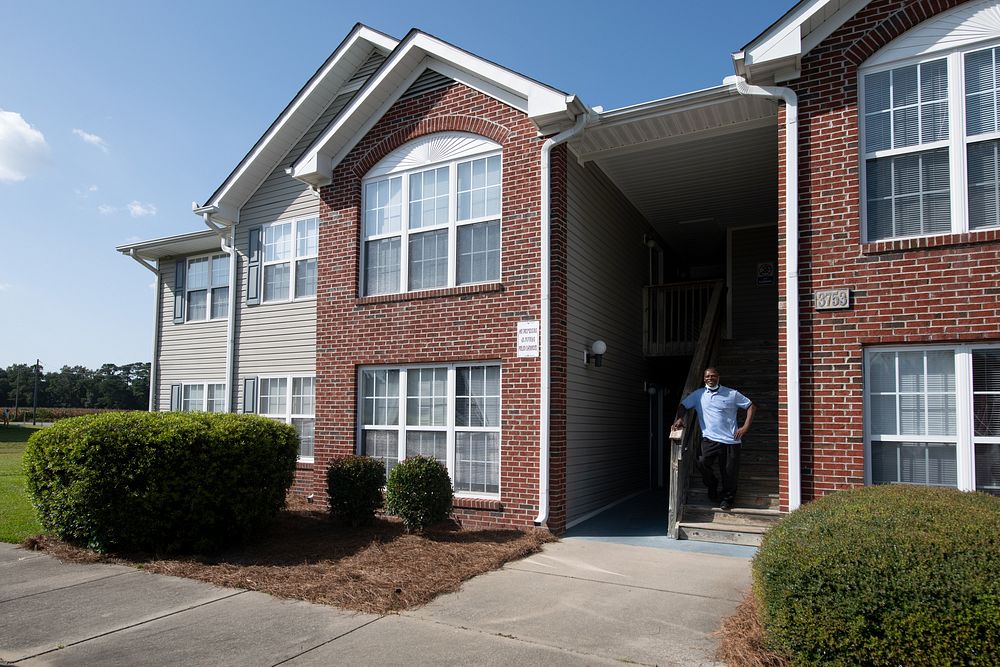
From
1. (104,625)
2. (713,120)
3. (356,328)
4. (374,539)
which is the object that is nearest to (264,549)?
(374,539)

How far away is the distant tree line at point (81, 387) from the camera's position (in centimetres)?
9225

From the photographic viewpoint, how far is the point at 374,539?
27.3 ft

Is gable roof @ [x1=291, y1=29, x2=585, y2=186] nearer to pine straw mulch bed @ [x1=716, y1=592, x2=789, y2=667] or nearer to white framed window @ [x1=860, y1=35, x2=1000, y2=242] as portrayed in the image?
white framed window @ [x1=860, y1=35, x2=1000, y2=242]

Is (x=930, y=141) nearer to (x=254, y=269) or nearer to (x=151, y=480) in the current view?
(x=151, y=480)

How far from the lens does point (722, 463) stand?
340 inches

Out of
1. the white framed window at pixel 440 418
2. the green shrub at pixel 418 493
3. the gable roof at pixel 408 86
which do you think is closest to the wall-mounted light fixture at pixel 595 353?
the white framed window at pixel 440 418

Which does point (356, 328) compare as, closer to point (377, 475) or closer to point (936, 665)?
point (377, 475)

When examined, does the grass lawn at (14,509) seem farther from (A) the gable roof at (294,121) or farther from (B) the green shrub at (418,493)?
(A) the gable roof at (294,121)

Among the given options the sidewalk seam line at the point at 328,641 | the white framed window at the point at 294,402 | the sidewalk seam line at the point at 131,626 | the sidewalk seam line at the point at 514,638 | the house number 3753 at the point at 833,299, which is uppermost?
the house number 3753 at the point at 833,299

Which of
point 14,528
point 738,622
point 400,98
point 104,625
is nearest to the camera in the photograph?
point 738,622

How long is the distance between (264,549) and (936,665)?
265 inches

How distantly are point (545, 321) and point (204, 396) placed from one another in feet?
30.0

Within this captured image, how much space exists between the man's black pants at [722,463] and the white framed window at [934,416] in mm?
1594

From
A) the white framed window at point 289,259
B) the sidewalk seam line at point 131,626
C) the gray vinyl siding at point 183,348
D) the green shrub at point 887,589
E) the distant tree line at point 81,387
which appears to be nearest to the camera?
the green shrub at point 887,589
